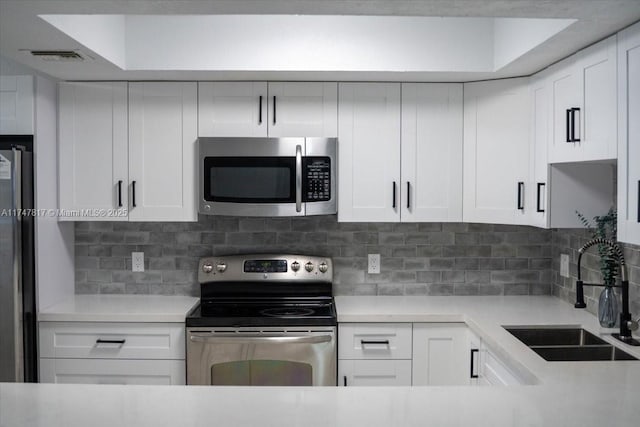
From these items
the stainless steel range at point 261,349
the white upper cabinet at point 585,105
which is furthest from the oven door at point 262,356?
the white upper cabinet at point 585,105

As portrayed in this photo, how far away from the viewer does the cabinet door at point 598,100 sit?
221 cm

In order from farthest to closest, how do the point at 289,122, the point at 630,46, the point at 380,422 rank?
the point at 289,122
the point at 630,46
the point at 380,422

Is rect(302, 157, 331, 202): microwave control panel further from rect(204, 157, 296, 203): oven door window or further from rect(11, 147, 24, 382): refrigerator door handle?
rect(11, 147, 24, 382): refrigerator door handle

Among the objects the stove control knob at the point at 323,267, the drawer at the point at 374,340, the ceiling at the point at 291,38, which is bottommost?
the drawer at the point at 374,340

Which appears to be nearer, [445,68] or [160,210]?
[445,68]

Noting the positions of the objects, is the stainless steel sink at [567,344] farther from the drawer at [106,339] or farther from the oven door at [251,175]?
the drawer at [106,339]

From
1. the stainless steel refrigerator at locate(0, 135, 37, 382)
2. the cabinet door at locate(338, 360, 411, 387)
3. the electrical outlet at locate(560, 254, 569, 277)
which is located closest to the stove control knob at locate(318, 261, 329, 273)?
the cabinet door at locate(338, 360, 411, 387)

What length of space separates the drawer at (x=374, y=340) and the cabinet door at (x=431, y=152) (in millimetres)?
614

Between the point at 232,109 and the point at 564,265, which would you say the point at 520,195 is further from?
the point at 232,109

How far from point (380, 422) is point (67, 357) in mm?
2132

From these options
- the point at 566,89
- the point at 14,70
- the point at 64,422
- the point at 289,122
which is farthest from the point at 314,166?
the point at 64,422

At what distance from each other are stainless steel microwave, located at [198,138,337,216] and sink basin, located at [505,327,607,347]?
112 cm

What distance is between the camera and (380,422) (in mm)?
1534

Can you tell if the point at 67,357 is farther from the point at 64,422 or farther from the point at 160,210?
the point at 64,422
